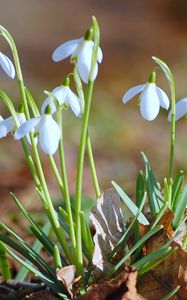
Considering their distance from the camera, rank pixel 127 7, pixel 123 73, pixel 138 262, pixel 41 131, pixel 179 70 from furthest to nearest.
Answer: pixel 127 7 < pixel 123 73 < pixel 179 70 < pixel 138 262 < pixel 41 131

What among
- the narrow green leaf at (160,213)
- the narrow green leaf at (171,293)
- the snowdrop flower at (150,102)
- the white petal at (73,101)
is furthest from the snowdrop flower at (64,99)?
the narrow green leaf at (171,293)

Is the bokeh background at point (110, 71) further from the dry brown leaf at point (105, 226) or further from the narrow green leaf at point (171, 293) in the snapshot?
the narrow green leaf at point (171, 293)

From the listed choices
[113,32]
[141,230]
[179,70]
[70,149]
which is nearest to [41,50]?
[113,32]

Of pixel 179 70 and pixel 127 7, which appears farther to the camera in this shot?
pixel 127 7

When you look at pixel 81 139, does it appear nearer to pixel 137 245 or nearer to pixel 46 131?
pixel 46 131

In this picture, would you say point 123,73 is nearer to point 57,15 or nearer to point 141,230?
point 57,15

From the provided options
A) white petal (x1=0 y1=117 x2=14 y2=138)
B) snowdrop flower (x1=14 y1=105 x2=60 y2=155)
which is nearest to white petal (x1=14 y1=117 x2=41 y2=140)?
snowdrop flower (x1=14 y1=105 x2=60 y2=155)
